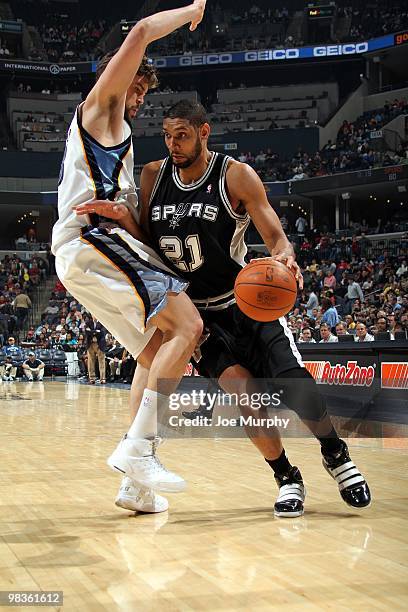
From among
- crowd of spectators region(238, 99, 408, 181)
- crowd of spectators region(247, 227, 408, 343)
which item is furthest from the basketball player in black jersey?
crowd of spectators region(238, 99, 408, 181)

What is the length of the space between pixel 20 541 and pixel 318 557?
3.86 ft

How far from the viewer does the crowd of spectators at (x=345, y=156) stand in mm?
24297

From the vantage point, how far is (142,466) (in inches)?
126

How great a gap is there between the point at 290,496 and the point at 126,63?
208 centimetres

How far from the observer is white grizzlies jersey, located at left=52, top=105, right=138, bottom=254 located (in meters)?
3.34

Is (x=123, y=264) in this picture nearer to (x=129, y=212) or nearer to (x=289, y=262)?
(x=129, y=212)

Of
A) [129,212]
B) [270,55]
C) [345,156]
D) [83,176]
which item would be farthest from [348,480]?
[270,55]

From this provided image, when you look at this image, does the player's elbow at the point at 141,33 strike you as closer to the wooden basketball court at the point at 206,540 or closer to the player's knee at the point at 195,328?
the player's knee at the point at 195,328

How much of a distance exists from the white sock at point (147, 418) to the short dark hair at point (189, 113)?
1.32m

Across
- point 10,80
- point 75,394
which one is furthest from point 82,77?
point 75,394

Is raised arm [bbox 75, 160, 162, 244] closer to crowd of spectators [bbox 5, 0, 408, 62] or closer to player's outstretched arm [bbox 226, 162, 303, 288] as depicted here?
player's outstretched arm [bbox 226, 162, 303, 288]

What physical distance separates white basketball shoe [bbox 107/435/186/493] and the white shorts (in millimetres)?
493

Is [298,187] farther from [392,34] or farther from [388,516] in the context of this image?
[388,516]

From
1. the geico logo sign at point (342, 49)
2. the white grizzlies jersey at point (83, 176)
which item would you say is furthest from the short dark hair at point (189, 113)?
the geico logo sign at point (342, 49)
